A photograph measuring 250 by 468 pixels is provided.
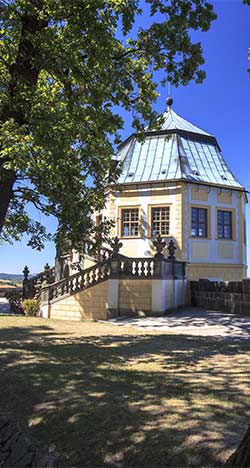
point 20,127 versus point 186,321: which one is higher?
point 20,127

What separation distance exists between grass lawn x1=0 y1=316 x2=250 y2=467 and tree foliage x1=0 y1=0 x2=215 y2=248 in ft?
9.43

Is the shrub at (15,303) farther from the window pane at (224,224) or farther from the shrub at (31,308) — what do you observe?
the window pane at (224,224)

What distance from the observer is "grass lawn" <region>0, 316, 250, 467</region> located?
3602 mm

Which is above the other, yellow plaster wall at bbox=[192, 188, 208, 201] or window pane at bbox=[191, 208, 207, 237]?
yellow plaster wall at bbox=[192, 188, 208, 201]

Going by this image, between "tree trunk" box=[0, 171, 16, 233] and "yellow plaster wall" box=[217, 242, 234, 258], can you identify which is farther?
"yellow plaster wall" box=[217, 242, 234, 258]

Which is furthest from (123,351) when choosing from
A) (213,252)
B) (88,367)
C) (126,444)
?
(213,252)

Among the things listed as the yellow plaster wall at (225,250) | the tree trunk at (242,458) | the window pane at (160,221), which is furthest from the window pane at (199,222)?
the tree trunk at (242,458)

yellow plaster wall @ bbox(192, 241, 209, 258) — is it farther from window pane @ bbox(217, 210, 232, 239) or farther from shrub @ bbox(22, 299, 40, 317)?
shrub @ bbox(22, 299, 40, 317)

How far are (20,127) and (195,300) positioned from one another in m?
13.2

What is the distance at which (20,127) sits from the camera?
7.11m

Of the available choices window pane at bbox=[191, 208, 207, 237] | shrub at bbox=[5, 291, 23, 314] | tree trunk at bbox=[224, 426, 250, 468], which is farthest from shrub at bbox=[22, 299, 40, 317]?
tree trunk at bbox=[224, 426, 250, 468]

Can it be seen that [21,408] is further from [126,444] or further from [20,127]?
[20,127]

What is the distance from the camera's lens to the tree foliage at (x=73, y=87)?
24.5ft

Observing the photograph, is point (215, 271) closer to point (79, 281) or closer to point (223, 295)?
point (223, 295)
